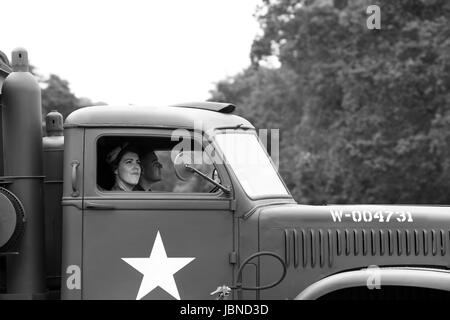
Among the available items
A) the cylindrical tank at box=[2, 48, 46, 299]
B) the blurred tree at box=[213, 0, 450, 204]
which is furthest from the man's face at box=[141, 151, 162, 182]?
the blurred tree at box=[213, 0, 450, 204]

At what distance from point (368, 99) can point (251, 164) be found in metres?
20.6

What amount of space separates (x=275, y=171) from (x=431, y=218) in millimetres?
1308

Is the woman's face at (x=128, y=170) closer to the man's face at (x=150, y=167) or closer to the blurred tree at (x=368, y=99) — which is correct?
the man's face at (x=150, y=167)

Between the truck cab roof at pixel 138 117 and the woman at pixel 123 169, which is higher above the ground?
the truck cab roof at pixel 138 117

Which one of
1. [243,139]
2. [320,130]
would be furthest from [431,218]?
[320,130]

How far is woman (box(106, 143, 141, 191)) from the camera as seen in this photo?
7.57 m

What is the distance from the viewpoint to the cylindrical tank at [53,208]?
767 cm

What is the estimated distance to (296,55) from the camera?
105 ft

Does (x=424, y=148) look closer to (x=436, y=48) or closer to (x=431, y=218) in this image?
(x=436, y=48)

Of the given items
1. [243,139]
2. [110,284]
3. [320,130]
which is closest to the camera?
[110,284]

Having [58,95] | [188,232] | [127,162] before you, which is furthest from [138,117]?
[58,95]

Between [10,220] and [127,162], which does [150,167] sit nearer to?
[127,162]

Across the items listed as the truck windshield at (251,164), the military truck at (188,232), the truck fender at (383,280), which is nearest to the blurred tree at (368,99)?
the truck windshield at (251,164)

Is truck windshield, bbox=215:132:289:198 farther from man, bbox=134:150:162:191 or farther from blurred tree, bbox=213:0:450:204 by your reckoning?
blurred tree, bbox=213:0:450:204
